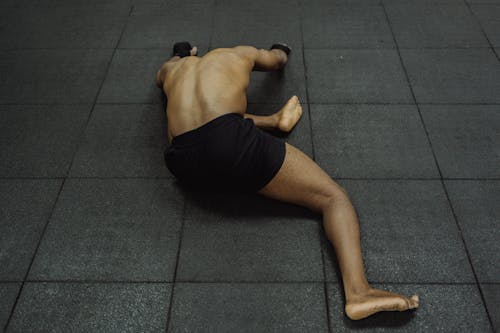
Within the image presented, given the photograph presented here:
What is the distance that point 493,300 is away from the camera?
1993mm

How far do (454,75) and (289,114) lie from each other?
4.03 ft

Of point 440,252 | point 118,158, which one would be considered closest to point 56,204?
point 118,158

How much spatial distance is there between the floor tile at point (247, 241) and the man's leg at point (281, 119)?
0.50 meters

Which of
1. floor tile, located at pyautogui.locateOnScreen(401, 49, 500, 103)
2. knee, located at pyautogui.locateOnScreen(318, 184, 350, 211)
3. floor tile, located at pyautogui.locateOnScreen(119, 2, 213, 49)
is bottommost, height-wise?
floor tile, located at pyautogui.locateOnScreen(119, 2, 213, 49)

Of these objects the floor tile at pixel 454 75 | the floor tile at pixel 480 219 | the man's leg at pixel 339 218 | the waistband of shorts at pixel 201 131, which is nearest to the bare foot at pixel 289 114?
the man's leg at pixel 339 218

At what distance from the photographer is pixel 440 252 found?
2154 mm

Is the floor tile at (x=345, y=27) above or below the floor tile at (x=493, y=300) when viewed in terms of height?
above

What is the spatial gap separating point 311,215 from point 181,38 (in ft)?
6.13

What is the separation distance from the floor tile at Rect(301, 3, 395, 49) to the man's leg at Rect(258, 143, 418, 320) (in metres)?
1.44

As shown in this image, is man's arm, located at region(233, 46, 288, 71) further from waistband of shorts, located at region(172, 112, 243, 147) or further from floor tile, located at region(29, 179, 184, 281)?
floor tile, located at region(29, 179, 184, 281)

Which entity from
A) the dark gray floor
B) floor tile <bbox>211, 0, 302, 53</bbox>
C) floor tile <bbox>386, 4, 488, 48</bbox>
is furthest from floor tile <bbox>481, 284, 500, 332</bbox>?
floor tile <bbox>211, 0, 302, 53</bbox>

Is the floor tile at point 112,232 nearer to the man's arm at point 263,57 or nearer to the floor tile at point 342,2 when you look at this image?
the man's arm at point 263,57

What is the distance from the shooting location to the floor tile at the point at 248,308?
1.94 m

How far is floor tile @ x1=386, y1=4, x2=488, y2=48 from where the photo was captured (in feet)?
10.9
